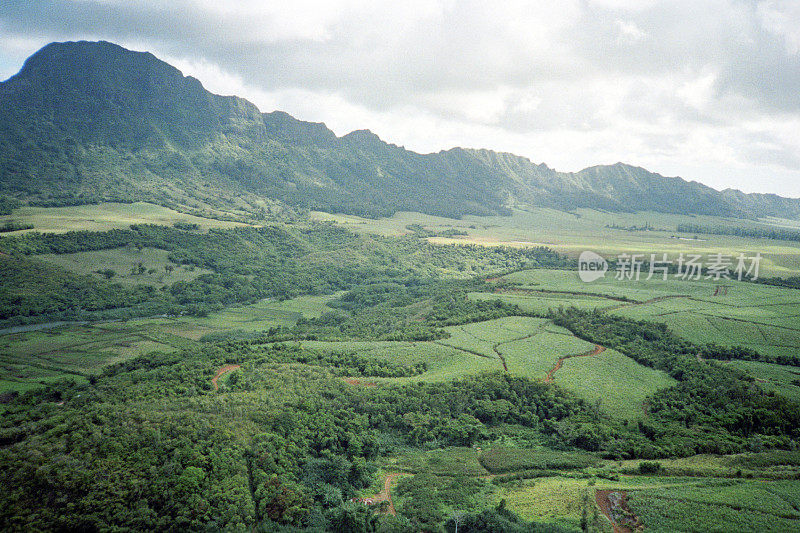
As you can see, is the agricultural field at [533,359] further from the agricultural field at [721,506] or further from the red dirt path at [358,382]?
the agricultural field at [721,506]

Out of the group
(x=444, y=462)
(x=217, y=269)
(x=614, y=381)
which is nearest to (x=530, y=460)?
(x=444, y=462)

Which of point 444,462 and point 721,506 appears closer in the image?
point 721,506

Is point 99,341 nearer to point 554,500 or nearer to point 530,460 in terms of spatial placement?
point 530,460

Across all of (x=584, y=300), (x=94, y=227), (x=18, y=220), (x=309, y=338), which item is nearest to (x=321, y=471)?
(x=309, y=338)

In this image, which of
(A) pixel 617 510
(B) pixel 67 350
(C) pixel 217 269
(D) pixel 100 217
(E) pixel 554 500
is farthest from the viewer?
(D) pixel 100 217

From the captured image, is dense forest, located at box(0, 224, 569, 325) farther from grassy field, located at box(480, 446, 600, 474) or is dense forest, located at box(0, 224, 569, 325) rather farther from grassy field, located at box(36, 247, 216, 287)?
grassy field, located at box(480, 446, 600, 474)

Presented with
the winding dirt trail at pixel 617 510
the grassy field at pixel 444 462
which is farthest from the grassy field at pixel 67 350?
the winding dirt trail at pixel 617 510
